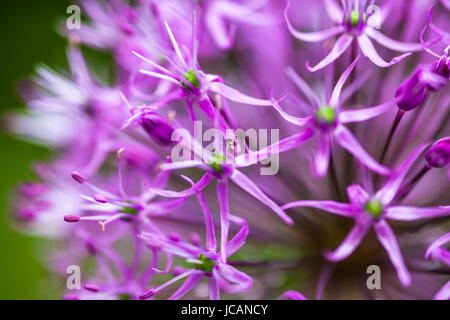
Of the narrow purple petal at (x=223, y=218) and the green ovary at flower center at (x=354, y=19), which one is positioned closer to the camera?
the narrow purple petal at (x=223, y=218)

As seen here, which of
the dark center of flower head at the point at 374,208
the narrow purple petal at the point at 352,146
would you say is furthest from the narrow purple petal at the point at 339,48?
the dark center of flower head at the point at 374,208

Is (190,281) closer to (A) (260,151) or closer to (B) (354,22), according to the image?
(A) (260,151)

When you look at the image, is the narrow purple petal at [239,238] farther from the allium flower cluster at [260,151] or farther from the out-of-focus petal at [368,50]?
the out-of-focus petal at [368,50]

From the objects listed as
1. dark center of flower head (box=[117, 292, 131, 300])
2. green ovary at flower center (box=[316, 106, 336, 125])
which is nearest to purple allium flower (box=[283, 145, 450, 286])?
green ovary at flower center (box=[316, 106, 336, 125])

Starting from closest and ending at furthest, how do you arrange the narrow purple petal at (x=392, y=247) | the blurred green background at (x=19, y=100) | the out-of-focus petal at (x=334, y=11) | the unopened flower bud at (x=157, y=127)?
1. the narrow purple petal at (x=392, y=247)
2. the unopened flower bud at (x=157, y=127)
3. the out-of-focus petal at (x=334, y=11)
4. the blurred green background at (x=19, y=100)

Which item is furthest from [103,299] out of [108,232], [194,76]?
[194,76]

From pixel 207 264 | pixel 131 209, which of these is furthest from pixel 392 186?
pixel 131 209

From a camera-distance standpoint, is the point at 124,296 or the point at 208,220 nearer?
the point at 208,220
